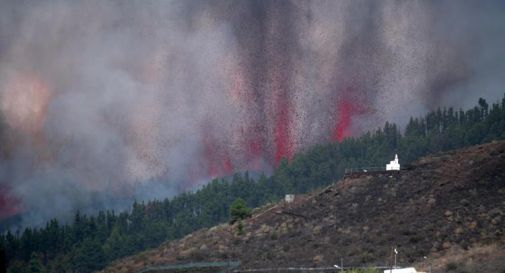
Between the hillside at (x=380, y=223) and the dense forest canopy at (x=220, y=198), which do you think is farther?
the dense forest canopy at (x=220, y=198)

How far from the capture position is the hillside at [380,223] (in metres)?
96.9

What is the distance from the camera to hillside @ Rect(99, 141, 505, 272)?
9694 cm

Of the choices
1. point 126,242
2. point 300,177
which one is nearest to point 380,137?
point 300,177

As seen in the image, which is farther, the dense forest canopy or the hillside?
the dense forest canopy

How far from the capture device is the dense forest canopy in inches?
6644

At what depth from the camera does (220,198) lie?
187 metres

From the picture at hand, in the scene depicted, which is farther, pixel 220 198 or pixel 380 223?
pixel 220 198

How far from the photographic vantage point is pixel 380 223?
109 metres

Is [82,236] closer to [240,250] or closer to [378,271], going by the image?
[240,250]

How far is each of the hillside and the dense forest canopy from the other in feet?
137

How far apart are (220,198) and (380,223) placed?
3202 inches

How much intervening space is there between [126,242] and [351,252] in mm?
82258

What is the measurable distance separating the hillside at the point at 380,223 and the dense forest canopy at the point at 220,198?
41810 millimetres

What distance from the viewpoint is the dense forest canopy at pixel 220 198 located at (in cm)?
16875
